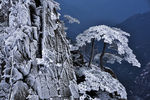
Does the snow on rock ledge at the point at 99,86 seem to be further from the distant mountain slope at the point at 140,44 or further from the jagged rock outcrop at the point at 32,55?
the distant mountain slope at the point at 140,44

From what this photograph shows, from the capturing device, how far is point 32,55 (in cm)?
312

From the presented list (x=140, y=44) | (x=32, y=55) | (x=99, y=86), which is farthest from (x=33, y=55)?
(x=140, y=44)

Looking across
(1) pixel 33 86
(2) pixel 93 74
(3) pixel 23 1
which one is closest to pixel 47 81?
(1) pixel 33 86

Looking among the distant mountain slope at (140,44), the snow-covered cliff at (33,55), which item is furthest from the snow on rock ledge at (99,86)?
the distant mountain slope at (140,44)

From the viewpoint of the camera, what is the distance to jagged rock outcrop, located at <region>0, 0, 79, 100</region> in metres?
2.85

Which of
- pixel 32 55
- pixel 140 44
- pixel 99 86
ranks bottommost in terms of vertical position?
pixel 99 86

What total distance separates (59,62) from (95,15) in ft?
278

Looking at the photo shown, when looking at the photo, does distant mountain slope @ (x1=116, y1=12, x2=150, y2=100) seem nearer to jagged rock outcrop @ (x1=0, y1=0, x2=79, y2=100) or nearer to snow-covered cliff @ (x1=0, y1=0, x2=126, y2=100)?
snow-covered cliff @ (x1=0, y1=0, x2=126, y2=100)

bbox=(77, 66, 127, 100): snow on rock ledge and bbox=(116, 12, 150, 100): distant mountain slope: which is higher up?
bbox=(116, 12, 150, 100): distant mountain slope

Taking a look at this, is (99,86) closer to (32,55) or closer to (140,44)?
(32,55)

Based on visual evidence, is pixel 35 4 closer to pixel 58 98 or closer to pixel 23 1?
pixel 23 1

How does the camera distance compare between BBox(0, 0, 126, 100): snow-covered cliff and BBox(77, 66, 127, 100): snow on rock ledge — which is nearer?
BBox(0, 0, 126, 100): snow-covered cliff

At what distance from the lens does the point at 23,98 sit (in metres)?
2.74

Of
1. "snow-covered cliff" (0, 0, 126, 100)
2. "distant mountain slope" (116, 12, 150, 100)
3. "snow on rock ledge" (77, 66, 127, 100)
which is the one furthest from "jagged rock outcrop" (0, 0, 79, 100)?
"distant mountain slope" (116, 12, 150, 100)
